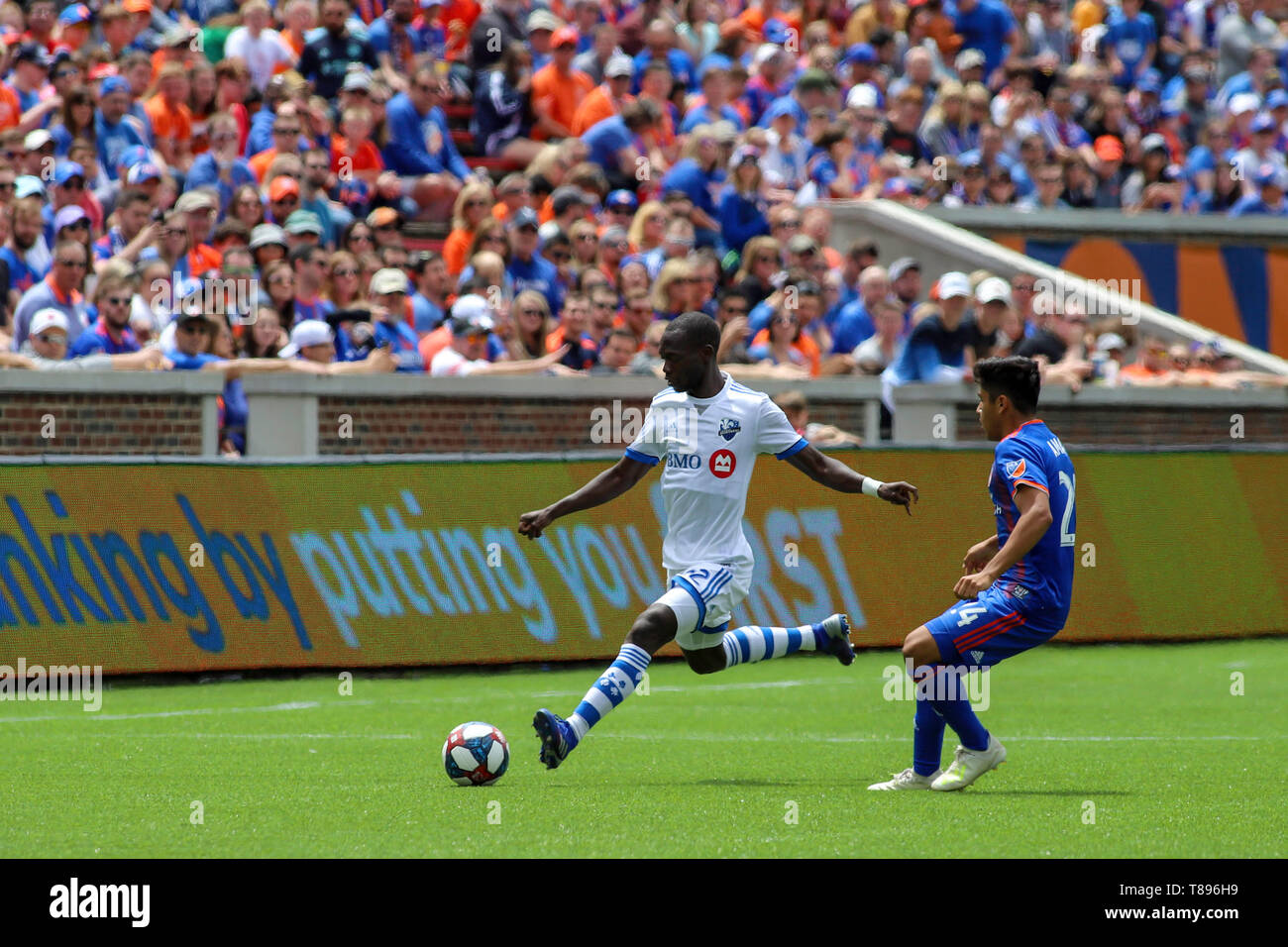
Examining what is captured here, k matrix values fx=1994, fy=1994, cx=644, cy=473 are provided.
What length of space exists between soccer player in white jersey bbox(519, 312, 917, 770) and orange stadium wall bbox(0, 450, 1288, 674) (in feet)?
18.5

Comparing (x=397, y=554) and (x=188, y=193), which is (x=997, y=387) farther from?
(x=188, y=193)

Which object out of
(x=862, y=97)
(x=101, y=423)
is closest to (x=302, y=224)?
(x=101, y=423)

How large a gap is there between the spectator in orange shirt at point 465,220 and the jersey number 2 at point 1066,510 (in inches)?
405

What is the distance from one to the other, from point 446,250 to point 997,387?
34.2 feet

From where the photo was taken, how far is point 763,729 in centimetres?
1211

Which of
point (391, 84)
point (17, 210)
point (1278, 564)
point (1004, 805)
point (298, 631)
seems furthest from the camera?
point (391, 84)

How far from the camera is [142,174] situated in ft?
55.6

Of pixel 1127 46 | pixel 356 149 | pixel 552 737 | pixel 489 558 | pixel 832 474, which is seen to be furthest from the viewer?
pixel 1127 46

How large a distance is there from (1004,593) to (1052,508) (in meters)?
0.44

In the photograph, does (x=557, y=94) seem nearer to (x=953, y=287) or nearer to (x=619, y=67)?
(x=619, y=67)

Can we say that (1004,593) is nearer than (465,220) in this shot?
Yes

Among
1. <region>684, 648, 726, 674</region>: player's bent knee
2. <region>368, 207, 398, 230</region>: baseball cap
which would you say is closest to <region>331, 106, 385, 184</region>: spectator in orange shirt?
<region>368, 207, 398, 230</region>: baseball cap

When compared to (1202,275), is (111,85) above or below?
above
